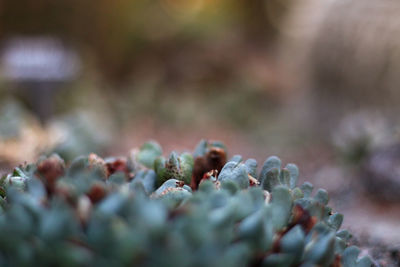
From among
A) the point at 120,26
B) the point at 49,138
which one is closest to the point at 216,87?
the point at 120,26

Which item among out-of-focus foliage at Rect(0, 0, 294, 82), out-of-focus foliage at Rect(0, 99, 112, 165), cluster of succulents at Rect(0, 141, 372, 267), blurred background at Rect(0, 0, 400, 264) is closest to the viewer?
cluster of succulents at Rect(0, 141, 372, 267)

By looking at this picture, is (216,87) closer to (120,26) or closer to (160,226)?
(120,26)

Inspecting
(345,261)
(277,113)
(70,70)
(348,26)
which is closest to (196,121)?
(277,113)

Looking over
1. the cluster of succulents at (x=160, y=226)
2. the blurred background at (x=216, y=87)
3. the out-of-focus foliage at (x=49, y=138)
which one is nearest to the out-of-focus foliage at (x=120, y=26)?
the blurred background at (x=216, y=87)

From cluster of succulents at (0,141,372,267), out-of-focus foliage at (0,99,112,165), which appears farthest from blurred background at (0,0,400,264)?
cluster of succulents at (0,141,372,267)

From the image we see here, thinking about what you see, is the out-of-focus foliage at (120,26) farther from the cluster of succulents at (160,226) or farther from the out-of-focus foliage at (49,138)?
the cluster of succulents at (160,226)

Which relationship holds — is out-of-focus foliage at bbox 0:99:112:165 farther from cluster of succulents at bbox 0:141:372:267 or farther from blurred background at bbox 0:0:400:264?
cluster of succulents at bbox 0:141:372:267
